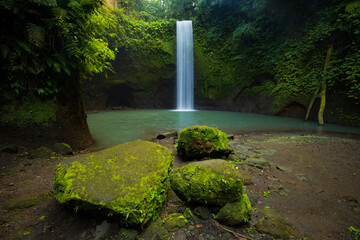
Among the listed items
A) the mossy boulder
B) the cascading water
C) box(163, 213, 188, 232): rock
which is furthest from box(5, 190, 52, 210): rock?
the cascading water

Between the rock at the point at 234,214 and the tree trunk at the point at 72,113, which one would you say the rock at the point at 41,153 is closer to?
the tree trunk at the point at 72,113

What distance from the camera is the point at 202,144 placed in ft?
11.7

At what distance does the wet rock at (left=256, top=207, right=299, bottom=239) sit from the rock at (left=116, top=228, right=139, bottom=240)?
122 cm

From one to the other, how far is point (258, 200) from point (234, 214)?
2.57 ft

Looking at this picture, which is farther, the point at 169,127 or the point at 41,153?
the point at 169,127

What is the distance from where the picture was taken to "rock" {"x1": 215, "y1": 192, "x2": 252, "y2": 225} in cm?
177

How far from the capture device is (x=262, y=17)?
45.1ft

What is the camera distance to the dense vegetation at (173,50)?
3566mm

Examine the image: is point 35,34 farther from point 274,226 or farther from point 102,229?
point 274,226

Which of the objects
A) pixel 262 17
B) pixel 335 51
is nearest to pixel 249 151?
pixel 335 51

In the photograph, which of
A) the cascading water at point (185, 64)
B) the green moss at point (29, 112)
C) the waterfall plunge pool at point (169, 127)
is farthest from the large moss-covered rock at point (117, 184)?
the cascading water at point (185, 64)

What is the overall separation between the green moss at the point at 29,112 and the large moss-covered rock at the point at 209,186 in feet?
12.1

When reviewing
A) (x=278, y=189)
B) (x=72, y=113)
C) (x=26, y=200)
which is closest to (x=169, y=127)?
(x=72, y=113)

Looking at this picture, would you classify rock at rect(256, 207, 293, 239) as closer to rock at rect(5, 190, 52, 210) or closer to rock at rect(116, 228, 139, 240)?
rock at rect(116, 228, 139, 240)
